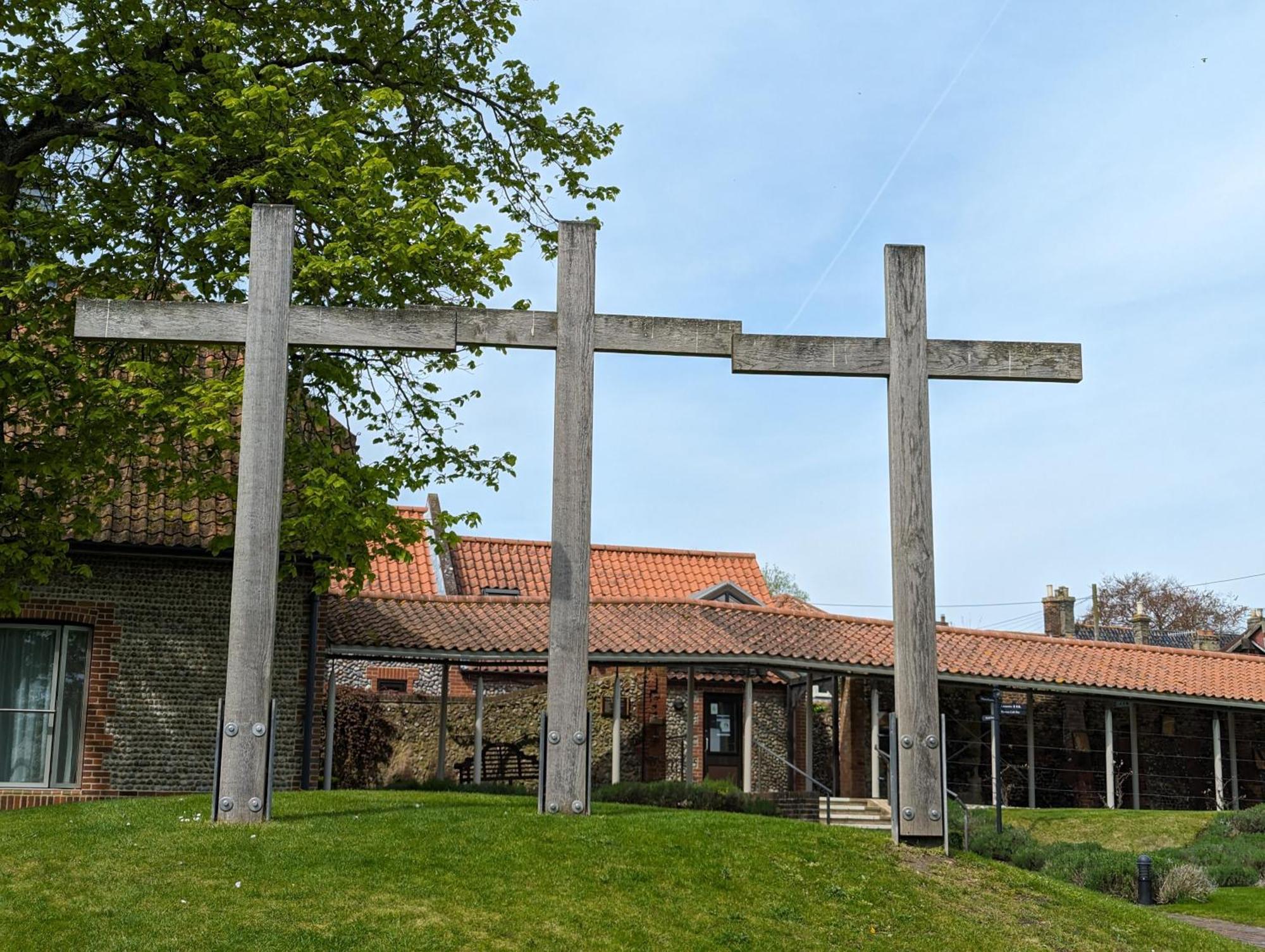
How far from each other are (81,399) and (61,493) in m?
1.23

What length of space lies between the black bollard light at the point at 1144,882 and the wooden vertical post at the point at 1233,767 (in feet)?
46.4

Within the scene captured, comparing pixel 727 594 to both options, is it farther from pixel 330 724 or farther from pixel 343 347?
pixel 343 347

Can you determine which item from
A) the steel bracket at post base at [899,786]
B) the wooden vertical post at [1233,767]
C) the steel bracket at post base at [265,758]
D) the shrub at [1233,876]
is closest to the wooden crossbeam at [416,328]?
the steel bracket at post base at [265,758]

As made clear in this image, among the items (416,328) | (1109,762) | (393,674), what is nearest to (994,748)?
(1109,762)

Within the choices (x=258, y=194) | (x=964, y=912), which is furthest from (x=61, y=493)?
(x=964, y=912)

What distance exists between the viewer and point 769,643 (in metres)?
25.3

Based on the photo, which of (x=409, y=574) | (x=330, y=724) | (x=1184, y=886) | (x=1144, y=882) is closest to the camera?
(x=1144, y=882)

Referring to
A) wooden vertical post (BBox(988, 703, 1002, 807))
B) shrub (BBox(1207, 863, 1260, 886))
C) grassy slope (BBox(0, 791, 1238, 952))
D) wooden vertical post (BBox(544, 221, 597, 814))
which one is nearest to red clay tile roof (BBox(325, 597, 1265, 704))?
wooden vertical post (BBox(988, 703, 1002, 807))

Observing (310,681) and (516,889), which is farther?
(310,681)

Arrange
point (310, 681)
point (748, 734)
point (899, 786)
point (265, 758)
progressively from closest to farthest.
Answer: point (265, 758) < point (899, 786) < point (310, 681) < point (748, 734)

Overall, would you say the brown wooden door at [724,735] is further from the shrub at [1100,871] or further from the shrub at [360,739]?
the shrub at [1100,871]

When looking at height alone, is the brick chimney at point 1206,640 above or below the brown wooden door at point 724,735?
above

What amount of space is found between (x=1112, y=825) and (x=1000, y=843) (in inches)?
217

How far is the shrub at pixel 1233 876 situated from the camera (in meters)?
17.7
